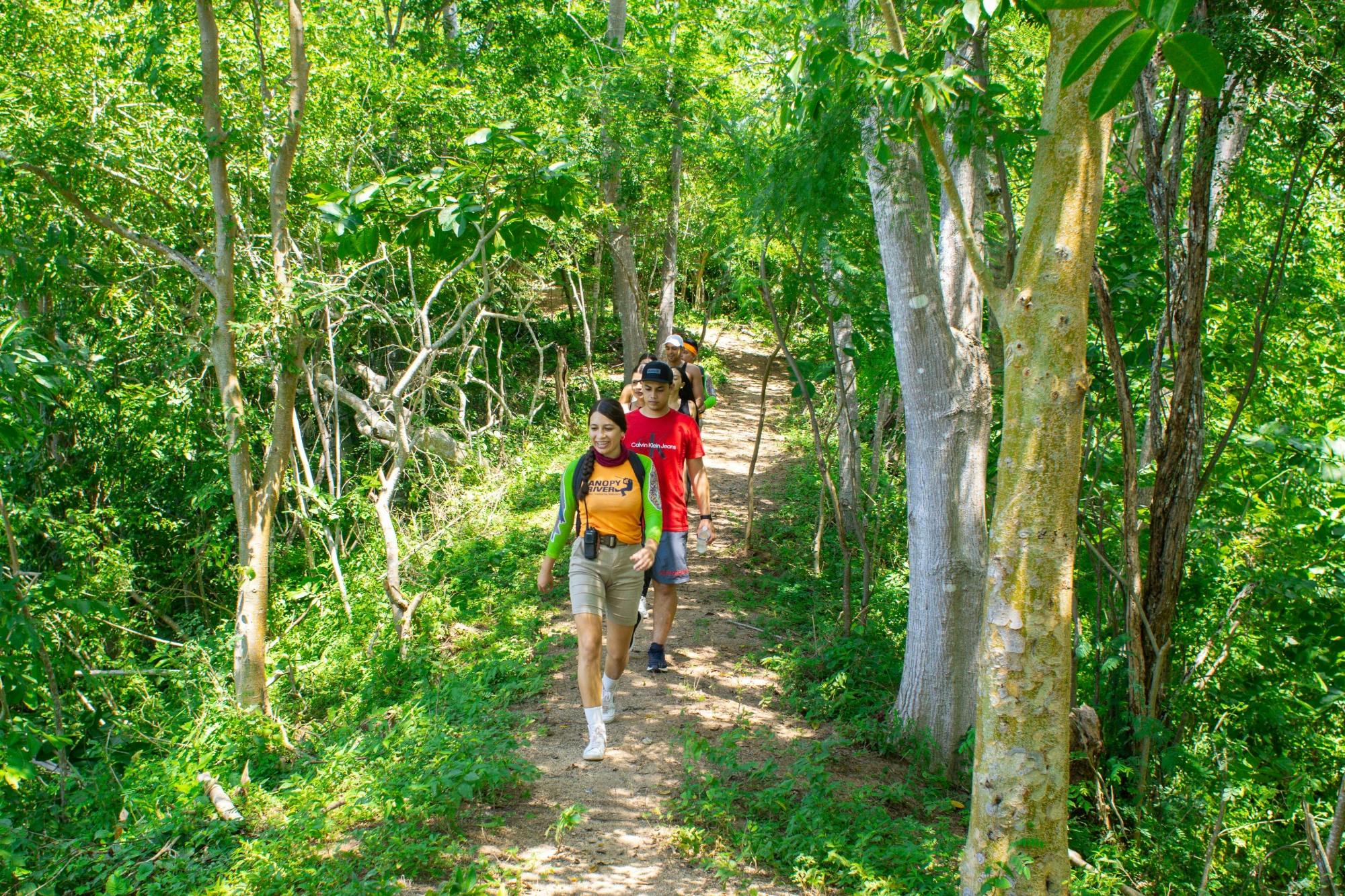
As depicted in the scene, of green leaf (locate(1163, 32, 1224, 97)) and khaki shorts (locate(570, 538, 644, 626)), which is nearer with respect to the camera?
green leaf (locate(1163, 32, 1224, 97))

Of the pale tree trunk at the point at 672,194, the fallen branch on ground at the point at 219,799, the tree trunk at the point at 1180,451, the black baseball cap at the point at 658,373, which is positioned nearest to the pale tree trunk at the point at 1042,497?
the tree trunk at the point at 1180,451

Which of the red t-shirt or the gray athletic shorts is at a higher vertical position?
the red t-shirt

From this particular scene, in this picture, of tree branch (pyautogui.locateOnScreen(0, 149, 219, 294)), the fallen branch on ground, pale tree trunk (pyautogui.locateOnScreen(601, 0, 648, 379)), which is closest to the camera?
the fallen branch on ground

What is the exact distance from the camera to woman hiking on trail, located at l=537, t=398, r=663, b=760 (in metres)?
4.60

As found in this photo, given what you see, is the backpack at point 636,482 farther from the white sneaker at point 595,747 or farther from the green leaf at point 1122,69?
the green leaf at point 1122,69

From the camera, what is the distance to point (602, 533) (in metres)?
4.62

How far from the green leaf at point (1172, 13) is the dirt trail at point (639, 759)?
3.53m

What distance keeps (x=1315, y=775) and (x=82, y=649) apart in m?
9.01

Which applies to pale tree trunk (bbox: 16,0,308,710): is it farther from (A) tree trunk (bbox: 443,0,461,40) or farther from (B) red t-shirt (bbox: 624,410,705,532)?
(A) tree trunk (bbox: 443,0,461,40)

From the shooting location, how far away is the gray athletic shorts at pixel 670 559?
5383 millimetres

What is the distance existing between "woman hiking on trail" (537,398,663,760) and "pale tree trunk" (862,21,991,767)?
159 centimetres

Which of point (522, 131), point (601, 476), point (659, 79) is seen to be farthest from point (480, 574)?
point (659, 79)

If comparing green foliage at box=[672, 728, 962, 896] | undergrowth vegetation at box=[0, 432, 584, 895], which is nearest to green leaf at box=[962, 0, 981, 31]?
green foliage at box=[672, 728, 962, 896]

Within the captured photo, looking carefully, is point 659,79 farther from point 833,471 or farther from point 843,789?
point 843,789
